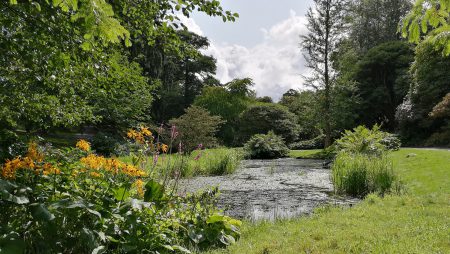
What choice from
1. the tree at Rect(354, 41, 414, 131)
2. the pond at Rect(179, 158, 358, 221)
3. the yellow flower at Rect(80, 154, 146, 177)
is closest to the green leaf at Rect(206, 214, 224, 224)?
the pond at Rect(179, 158, 358, 221)

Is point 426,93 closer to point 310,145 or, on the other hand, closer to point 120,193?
point 310,145

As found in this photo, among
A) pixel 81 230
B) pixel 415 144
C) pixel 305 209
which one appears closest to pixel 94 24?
pixel 81 230

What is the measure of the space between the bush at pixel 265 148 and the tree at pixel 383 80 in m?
11.1

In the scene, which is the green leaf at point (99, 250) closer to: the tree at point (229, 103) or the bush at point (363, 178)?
the bush at point (363, 178)

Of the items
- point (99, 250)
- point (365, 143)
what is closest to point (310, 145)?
point (365, 143)

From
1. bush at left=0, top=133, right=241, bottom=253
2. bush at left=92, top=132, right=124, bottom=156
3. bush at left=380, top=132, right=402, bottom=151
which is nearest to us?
bush at left=0, top=133, right=241, bottom=253

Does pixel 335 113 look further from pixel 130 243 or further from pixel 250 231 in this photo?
pixel 130 243

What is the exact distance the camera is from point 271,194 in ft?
26.0

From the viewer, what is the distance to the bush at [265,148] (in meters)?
19.9

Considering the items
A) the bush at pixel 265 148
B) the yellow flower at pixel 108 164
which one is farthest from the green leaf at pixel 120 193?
the bush at pixel 265 148

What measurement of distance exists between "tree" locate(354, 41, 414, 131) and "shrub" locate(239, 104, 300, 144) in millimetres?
6352

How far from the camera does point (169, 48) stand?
479 cm

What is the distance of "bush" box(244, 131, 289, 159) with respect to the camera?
19.9 metres

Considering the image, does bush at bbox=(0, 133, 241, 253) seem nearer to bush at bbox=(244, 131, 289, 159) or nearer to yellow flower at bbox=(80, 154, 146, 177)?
yellow flower at bbox=(80, 154, 146, 177)
